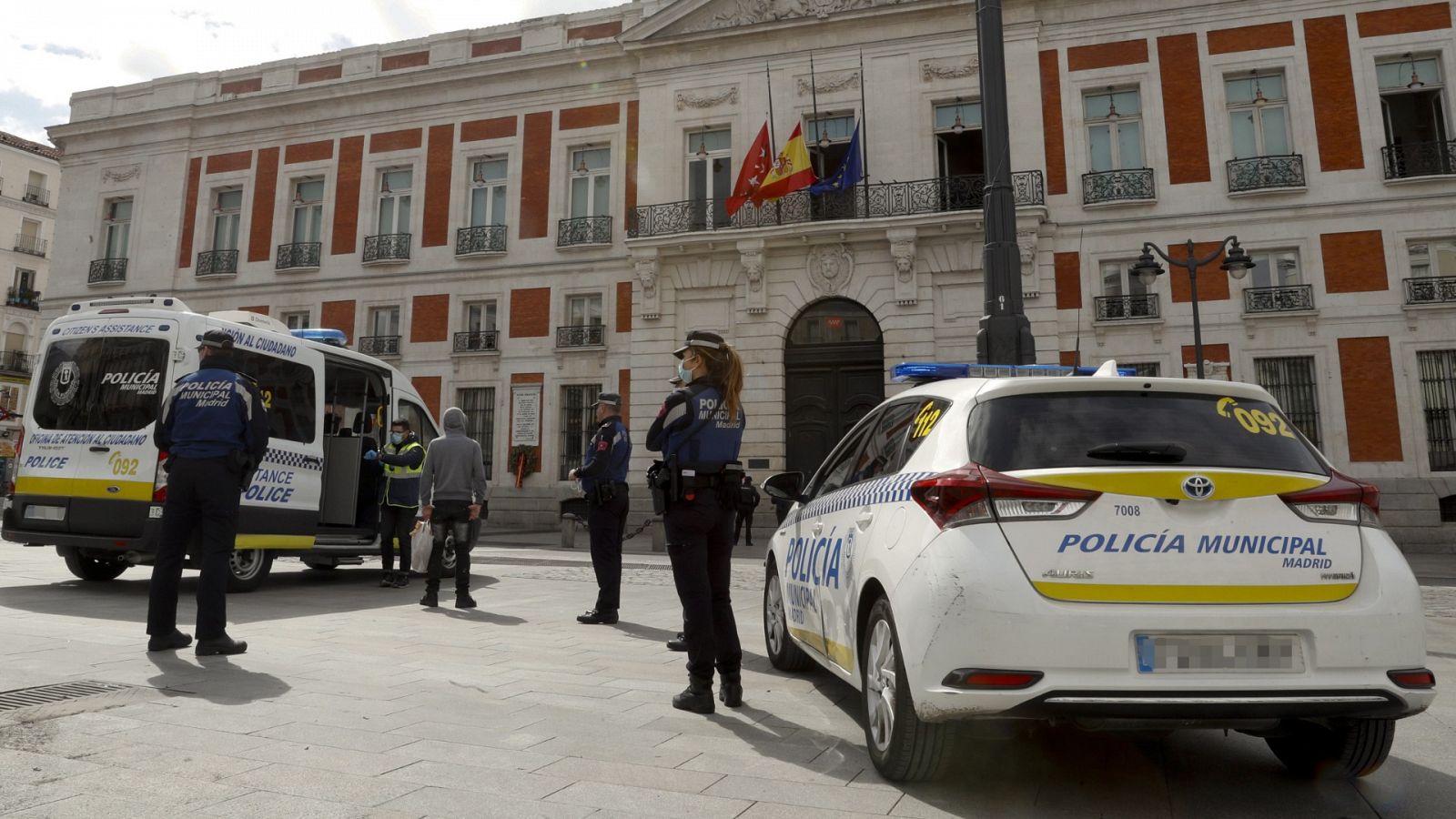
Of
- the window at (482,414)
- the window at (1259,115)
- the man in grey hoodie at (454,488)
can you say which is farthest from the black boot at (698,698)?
the window at (1259,115)

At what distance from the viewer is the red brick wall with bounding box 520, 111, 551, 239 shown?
2317 cm

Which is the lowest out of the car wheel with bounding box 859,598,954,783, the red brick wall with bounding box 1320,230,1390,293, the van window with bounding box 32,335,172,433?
the car wheel with bounding box 859,598,954,783

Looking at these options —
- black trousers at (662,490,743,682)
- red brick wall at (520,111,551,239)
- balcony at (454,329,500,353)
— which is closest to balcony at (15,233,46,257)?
balcony at (454,329,500,353)

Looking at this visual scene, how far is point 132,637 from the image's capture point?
5859mm

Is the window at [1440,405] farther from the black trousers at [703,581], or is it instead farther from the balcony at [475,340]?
the balcony at [475,340]

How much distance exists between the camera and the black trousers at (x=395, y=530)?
9766mm

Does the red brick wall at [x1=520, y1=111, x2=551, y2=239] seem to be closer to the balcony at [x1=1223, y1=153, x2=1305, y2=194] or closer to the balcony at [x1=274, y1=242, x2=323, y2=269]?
the balcony at [x1=274, y1=242, x2=323, y2=269]

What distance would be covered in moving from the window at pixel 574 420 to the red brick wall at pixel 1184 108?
14.3 m

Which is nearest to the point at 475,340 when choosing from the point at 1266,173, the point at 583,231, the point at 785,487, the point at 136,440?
the point at 583,231

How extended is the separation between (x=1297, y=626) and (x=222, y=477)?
5.70 meters

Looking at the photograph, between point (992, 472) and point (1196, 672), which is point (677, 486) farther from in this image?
point (1196, 672)

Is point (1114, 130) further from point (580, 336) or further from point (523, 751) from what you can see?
point (523, 751)

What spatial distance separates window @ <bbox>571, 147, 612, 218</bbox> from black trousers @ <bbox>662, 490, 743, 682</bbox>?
19.3 m

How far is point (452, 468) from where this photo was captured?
8430 millimetres
